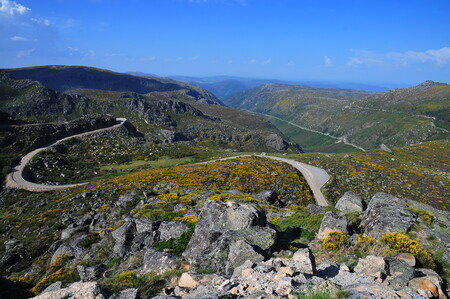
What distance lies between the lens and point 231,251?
1321 centimetres

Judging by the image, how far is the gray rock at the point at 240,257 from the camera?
12.8m

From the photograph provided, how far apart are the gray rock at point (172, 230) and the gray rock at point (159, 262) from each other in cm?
370

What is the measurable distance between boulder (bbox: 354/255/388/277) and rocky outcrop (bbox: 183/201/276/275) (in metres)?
4.51

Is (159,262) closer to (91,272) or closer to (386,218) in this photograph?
(91,272)

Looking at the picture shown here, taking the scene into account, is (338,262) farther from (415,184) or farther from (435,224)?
(415,184)

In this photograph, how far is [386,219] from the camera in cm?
1808

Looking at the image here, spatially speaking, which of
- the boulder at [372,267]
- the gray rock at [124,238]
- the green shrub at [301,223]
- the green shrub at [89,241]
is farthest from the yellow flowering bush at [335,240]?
the green shrub at [89,241]

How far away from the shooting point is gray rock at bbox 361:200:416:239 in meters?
17.3

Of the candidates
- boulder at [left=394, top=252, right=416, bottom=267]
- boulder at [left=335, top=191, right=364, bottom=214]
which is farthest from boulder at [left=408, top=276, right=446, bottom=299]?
boulder at [left=335, top=191, right=364, bottom=214]

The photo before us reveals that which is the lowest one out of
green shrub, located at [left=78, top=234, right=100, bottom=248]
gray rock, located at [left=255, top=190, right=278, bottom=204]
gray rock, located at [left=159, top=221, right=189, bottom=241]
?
gray rock, located at [left=255, top=190, right=278, bottom=204]

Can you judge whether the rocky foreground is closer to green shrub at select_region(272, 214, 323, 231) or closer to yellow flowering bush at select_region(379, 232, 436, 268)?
yellow flowering bush at select_region(379, 232, 436, 268)

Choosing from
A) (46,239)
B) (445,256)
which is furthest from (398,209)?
(46,239)

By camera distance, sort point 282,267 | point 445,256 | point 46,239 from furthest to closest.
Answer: point 46,239
point 445,256
point 282,267

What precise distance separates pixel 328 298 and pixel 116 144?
291 ft
